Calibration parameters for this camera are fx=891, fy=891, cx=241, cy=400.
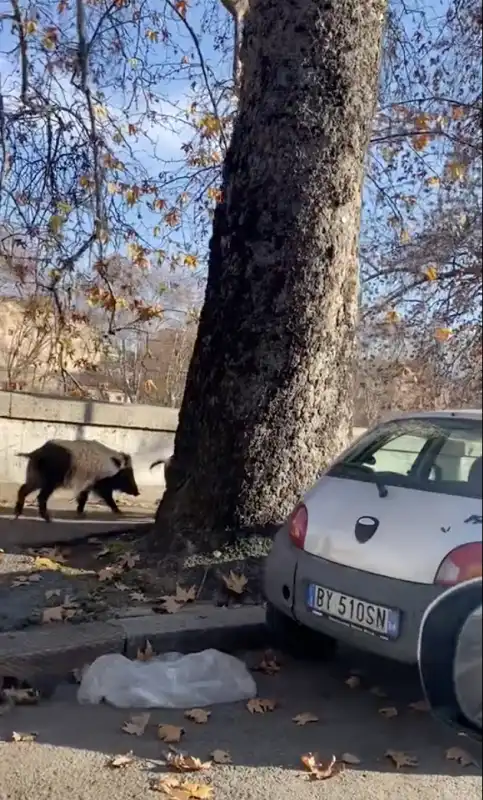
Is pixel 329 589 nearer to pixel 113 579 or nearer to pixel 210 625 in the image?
pixel 210 625

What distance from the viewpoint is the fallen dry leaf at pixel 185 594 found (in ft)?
19.9

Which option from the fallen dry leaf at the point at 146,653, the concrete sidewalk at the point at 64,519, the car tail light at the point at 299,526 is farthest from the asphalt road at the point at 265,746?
the concrete sidewalk at the point at 64,519

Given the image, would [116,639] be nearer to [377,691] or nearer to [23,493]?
[377,691]

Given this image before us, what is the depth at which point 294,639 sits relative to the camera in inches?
204

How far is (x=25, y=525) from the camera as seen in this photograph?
926 centimetres

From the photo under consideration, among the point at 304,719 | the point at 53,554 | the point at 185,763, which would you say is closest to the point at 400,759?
the point at 304,719

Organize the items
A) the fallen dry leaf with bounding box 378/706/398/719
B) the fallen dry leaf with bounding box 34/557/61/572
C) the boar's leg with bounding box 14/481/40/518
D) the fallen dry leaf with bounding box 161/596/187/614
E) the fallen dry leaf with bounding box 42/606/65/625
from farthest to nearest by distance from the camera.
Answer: the boar's leg with bounding box 14/481/40/518 → the fallen dry leaf with bounding box 34/557/61/572 → the fallen dry leaf with bounding box 161/596/187/614 → the fallen dry leaf with bounding box 42/606/65/625 → the fallen dry leaf with bounding box 378/706/398/719

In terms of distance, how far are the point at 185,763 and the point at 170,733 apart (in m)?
0.29

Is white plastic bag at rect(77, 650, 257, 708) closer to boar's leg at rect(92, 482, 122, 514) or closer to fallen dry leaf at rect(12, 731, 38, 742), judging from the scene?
fallen dry leaf at rect(12, 731, 38, 742)

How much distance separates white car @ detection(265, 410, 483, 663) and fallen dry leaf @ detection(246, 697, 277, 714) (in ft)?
1.45

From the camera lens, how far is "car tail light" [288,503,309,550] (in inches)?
180

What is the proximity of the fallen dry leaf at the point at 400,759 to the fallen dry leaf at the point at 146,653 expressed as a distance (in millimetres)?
1557

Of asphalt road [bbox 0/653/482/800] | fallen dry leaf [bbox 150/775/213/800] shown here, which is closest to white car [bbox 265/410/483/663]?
asphalt road [bbox 0/653/482/800]

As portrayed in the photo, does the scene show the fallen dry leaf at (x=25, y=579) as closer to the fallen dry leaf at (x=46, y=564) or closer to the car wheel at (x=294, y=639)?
the fallen dry leaf at (x=46, y=564)
